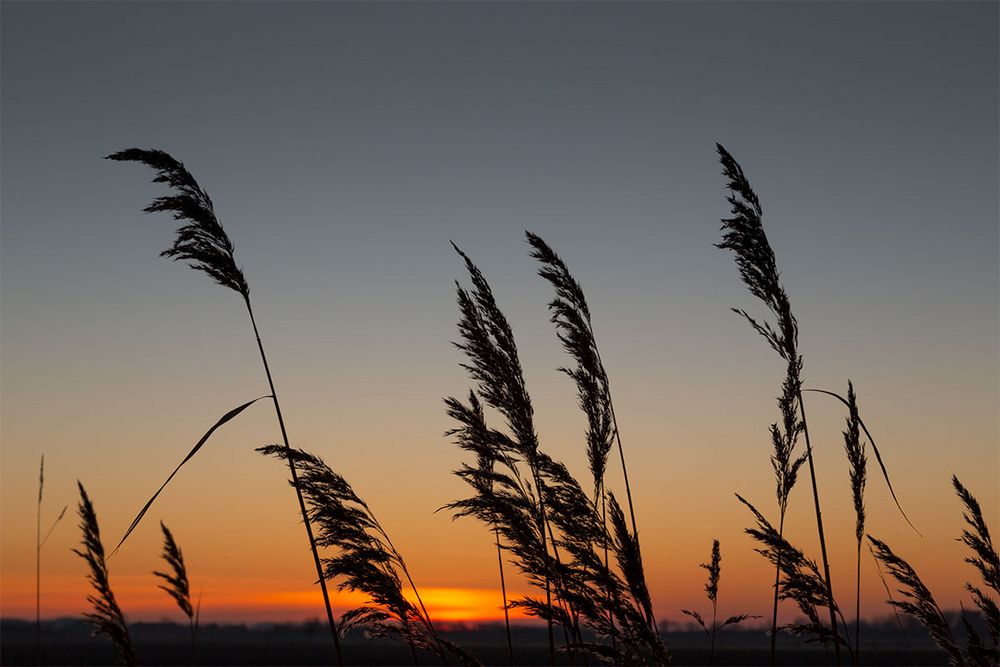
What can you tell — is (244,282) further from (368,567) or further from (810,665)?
(810,665)

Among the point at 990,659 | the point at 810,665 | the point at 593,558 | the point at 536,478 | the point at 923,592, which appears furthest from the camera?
the point at 810,665

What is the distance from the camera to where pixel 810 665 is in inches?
2400

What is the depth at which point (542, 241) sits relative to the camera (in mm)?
5703

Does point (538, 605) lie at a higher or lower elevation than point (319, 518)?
lower

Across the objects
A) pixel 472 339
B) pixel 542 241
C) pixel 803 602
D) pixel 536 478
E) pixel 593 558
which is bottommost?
pixel 803 602

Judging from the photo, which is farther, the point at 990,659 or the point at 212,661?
the point at 212,661

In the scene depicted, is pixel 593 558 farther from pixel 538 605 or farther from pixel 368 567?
pixel 368 567

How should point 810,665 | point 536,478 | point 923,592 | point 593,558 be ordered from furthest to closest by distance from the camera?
point 810,665, point 923,592, point 536,478, point 593,558

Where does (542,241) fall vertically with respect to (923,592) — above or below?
above

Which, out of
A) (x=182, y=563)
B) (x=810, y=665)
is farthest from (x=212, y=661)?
(x=182, y=563)

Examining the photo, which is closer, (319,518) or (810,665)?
(319,518)

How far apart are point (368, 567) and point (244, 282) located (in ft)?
4.82

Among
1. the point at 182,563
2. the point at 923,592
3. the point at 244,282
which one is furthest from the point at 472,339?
the point at 923,592

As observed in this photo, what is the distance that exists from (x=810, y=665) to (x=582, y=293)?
62.1 m
